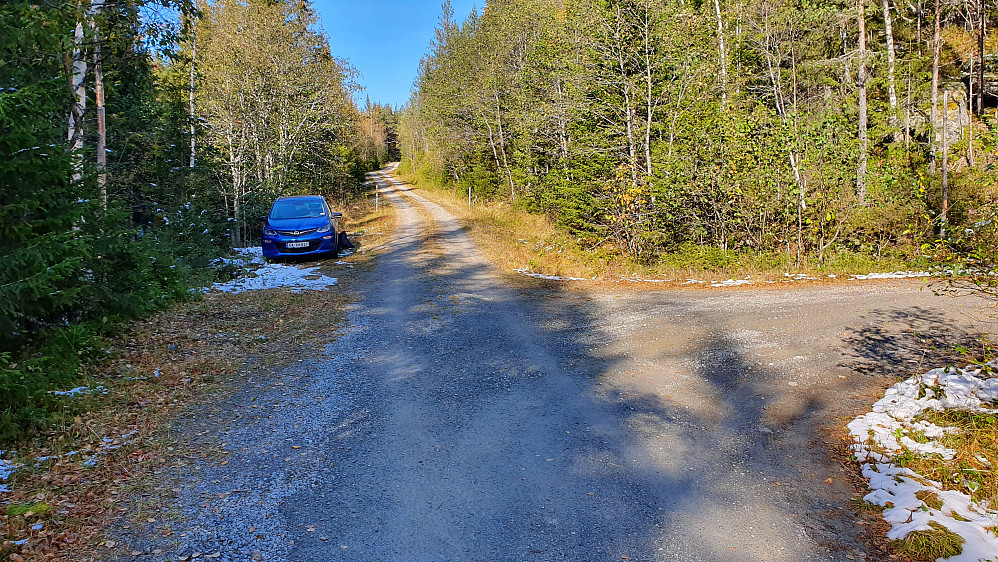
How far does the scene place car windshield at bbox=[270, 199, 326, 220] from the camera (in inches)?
615

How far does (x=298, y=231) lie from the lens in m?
15.0

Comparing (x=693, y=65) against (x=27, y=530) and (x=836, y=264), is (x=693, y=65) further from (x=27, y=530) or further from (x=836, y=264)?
(x=27, y=530)

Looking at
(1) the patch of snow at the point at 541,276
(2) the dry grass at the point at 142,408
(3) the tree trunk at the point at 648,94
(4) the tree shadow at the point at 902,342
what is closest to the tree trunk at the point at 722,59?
(3) the tree trunk at the point at 648,94

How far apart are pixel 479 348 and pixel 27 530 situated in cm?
503

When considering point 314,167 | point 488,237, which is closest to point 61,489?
point 488,237

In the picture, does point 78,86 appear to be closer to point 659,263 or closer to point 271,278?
point 271,278

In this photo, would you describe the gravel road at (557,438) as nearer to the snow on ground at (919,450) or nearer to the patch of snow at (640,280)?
the snow on ground at (919,450)

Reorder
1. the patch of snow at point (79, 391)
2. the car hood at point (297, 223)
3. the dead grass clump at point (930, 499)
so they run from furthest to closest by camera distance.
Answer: the car hood at point (297, 223) < the patch of snow at point (79, 391) < the dead grass clump at point (930, 499)

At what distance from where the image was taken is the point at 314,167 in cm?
2864

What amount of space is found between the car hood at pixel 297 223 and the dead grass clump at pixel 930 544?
14502mm

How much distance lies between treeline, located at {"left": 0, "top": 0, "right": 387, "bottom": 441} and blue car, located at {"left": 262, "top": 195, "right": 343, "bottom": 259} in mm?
1416

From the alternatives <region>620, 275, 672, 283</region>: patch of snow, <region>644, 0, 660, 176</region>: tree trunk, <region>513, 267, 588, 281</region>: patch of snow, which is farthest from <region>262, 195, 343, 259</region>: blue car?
<region>644, 0, 660, 176</region>: tree trunk

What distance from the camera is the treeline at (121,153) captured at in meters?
4.76

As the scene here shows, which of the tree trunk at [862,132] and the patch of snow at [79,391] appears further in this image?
the tree trunk at [862,132]
